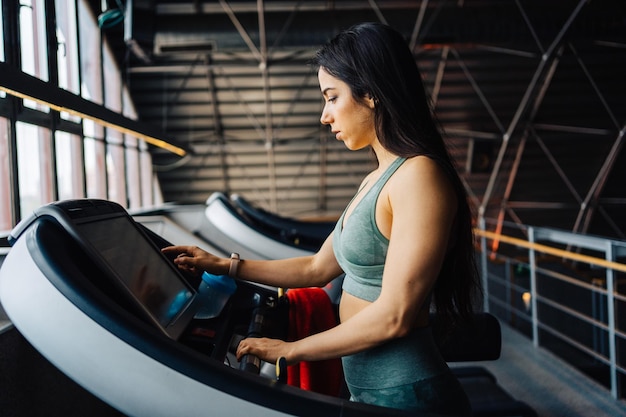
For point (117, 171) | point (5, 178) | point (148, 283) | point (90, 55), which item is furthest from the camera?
point (117, 171)

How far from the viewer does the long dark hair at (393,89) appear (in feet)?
3.62

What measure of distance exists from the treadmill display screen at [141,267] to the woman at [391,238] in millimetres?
247

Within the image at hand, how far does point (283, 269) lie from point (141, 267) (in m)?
0.35

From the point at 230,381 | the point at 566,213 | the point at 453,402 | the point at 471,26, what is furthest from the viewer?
the point at 566,213

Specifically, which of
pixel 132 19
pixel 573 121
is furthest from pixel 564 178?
pixel 132 19

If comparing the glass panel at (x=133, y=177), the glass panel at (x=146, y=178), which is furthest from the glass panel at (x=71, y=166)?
the glass panel at (x=146, y=178)

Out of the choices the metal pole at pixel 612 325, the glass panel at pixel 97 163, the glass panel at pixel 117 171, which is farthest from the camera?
the glass panel at pixel 117 171

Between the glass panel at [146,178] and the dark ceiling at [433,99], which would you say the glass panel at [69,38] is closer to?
the dark ceiling at [433,99]

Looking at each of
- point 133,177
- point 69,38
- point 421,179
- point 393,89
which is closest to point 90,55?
point 69,38

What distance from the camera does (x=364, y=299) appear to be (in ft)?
3.79

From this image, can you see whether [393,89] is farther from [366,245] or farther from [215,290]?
[215,290]

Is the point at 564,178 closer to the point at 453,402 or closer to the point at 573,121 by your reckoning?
the point at 573,121

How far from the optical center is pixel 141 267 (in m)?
1.30

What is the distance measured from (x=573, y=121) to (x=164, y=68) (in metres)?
8.04
